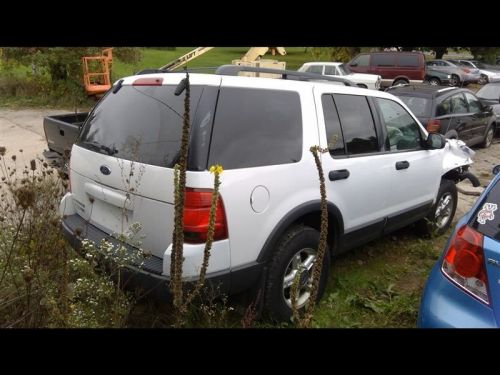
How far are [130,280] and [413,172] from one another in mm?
3101

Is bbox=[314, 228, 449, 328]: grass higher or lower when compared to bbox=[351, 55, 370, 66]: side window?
lower

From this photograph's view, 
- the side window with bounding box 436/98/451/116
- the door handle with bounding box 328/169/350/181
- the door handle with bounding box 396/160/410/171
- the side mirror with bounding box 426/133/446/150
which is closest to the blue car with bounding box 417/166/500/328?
the door handle with bounding box 328/169/350/181

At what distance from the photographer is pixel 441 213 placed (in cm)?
520

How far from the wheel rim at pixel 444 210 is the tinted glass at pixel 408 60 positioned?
17.4 m

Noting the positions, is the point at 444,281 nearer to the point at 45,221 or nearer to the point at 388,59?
the point at 45,221

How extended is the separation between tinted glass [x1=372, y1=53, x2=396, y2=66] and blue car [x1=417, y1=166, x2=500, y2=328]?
795 inches

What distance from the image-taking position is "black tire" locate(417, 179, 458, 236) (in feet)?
16.3

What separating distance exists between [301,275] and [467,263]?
1.27 m

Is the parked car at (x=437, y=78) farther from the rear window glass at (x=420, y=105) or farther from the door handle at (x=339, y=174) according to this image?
the door handle at (x=339, y=174)

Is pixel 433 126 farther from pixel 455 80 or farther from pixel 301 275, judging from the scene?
pixel 455 80

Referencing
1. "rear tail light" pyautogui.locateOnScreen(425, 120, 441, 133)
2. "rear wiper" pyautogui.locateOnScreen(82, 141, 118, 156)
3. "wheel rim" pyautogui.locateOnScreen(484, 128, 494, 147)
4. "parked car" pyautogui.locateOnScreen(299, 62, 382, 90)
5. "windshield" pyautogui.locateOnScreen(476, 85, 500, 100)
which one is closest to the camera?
"rear wiper" pyautogui.locateOnScreen(82, 141, 118, 156)

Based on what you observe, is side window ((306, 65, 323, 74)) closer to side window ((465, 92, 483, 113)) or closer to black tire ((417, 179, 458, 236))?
side window ((465, 92, 483, 113))

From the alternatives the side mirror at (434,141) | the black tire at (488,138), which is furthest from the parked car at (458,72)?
the side mirror at (434,141)

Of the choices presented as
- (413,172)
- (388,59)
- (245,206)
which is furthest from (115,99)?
(388,59)
